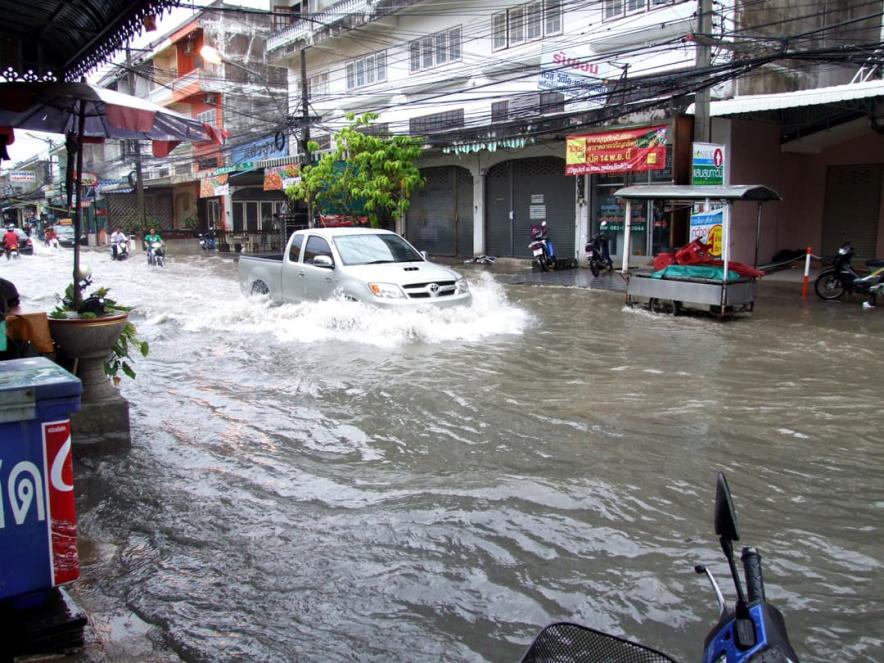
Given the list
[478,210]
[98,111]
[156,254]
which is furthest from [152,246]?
[98,111]

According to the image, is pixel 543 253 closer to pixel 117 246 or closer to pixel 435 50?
pixel 435 50

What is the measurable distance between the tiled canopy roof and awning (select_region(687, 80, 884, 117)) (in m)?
13.1

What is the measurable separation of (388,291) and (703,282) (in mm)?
5642

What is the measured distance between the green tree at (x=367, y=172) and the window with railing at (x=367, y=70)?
529cm

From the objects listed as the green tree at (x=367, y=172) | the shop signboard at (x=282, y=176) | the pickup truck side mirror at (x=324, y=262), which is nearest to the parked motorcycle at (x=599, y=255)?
the green tree at (x=367, y=172)

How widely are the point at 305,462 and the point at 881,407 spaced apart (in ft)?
18.2

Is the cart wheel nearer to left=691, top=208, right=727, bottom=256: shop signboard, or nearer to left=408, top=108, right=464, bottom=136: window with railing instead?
left=691, top=208, right=727, bottom=256: shop signboard

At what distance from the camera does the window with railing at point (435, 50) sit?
24.2 metres

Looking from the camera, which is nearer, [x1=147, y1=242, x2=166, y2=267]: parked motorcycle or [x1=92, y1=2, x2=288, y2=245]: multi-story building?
[x1=147, y1=242, x2=166, y2=267]: parked motorcycle

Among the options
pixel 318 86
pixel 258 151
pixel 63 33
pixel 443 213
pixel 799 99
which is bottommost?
pixel 443 213

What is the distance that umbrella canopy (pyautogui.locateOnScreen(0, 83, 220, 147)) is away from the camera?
5883 mm

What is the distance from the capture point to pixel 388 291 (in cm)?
1038

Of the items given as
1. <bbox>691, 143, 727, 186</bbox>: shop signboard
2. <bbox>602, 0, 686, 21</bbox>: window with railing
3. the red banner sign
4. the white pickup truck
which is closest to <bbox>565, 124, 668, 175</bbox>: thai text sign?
<bbox>602, 0, 686, 21</bbox>: window with railing

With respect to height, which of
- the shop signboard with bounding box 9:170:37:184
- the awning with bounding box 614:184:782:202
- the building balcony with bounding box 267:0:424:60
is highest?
the building balcony with bounding box 267:0:424:60
